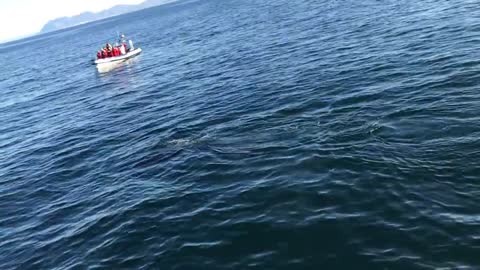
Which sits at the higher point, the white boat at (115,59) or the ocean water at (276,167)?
the white boat at (115,59)

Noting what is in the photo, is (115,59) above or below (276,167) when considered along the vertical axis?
above

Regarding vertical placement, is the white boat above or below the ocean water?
above

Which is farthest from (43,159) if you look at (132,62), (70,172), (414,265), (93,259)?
(132,62)

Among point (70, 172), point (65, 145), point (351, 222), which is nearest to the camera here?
point (351, 222)

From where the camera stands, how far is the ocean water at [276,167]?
15.6 m

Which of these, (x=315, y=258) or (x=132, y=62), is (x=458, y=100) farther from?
(x=132, y=62)

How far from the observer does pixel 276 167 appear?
2139 cm

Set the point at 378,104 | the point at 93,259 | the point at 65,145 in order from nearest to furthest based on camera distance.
A: 1. the point at 93,259
2. the point at 378,104
3. the point at 65,145

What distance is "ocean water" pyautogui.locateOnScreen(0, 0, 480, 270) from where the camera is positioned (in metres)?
15.6

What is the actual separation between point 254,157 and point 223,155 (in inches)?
82.0

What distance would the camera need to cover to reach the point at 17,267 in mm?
18453

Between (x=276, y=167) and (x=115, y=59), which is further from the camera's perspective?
(x=115, y=59)

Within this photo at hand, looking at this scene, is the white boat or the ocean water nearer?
the ocean water

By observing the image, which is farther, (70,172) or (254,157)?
(70,172)
